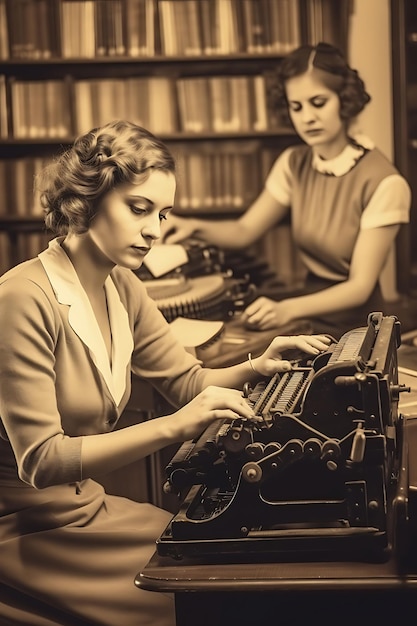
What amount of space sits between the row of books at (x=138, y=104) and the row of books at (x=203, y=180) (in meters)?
0.12

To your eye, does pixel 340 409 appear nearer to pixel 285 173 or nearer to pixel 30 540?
pixel 30 540

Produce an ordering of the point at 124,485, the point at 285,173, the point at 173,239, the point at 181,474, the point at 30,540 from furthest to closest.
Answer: the point at 285,173
the point at 173,239
the point at 124,485
the point at 30,540
the point at 181,474

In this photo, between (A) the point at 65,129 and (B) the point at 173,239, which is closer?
(B) the point at 173,239

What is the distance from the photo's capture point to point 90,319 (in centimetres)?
185

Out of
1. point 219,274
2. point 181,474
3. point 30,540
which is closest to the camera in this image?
point 181,474

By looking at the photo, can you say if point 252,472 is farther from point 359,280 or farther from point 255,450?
point 359,280

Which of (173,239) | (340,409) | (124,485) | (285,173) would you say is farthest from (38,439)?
(285,173)

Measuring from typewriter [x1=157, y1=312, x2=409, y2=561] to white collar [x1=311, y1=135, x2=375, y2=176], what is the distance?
201 centimetres

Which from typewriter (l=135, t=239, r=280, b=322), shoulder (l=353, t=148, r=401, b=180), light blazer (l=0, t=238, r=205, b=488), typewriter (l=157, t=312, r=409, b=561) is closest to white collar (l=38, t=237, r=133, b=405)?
light blazer (l=0, t=238, r=205, b=488)

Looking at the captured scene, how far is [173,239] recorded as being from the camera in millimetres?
3467

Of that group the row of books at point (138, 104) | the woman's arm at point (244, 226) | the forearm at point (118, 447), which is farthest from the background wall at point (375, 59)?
the forearm at point (118, 447)

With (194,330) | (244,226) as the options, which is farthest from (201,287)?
(244,226)

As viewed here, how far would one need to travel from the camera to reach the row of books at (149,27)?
4336 millimetres

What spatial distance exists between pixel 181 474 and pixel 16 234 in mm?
3190
